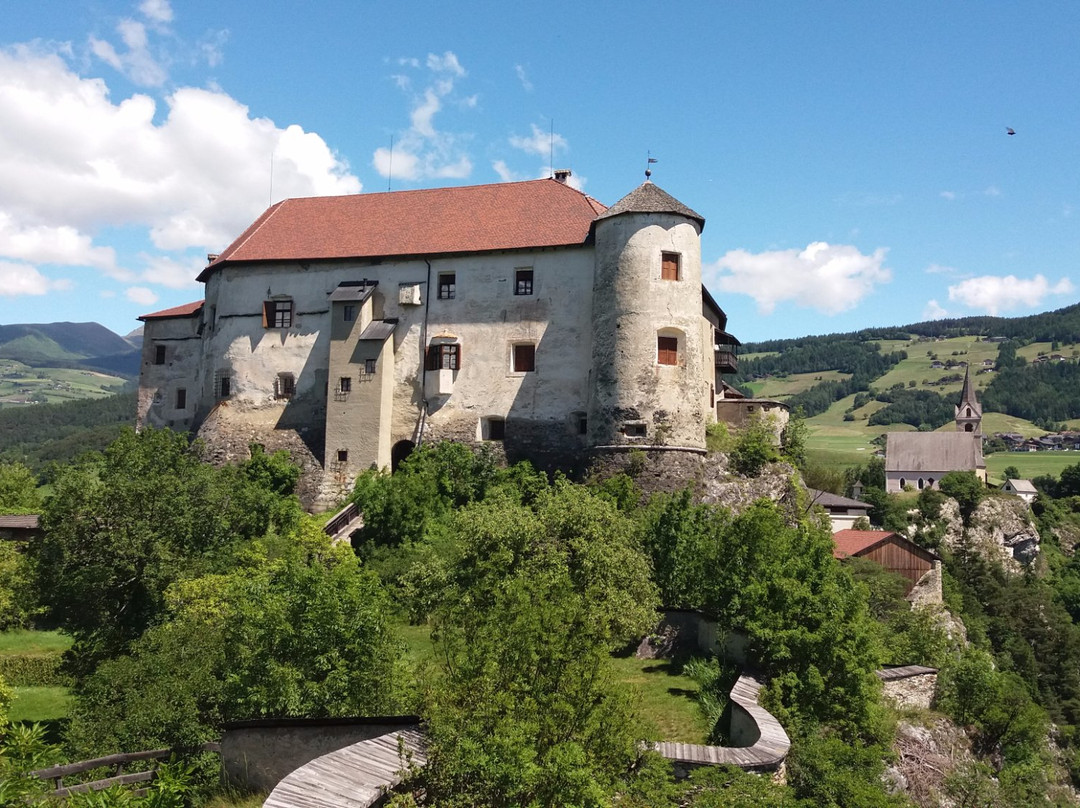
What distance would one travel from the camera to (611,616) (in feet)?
75.5

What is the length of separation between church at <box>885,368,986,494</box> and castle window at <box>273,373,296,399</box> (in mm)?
95288

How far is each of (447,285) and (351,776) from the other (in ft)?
112

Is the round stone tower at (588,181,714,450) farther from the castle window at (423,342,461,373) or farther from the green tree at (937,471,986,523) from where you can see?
the green tree at (937,471,986,523)

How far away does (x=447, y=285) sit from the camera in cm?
4419

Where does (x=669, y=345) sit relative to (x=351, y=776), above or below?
above

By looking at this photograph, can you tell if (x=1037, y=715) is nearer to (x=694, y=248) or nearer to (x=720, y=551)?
(x=720, y=551)

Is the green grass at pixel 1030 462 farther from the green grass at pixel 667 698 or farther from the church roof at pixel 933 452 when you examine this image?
the green grass at pixel 667 698

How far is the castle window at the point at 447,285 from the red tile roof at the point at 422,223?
106 cm

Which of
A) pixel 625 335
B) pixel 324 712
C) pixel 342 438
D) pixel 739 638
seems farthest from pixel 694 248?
pixel 324 712

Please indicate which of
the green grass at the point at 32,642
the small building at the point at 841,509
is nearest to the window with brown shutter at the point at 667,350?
the green grass at the point at 32,642

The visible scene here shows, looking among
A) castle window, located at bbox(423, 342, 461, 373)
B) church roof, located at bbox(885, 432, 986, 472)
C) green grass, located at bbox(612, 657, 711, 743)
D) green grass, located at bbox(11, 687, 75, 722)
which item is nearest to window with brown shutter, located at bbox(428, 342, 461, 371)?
castle window, located at bbox(423, 342, 461, 373)

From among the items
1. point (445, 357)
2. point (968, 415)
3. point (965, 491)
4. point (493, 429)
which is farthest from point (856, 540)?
point (968, 415)

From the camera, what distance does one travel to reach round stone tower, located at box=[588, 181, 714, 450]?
39406 mm

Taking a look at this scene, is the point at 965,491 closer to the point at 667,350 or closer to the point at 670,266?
the point at 667,350
